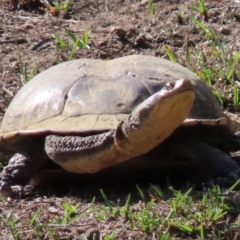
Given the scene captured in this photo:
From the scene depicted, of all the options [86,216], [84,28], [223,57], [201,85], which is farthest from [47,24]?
[86,216]

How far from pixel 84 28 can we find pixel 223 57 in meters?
1.42

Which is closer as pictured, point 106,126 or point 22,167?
point 106,126

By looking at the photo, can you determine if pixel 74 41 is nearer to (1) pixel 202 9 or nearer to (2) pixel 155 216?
(1) pixel 202 9

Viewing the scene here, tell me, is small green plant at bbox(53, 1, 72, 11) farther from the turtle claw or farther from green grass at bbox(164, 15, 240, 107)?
the turtle claw

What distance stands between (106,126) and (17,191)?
2.02 ft

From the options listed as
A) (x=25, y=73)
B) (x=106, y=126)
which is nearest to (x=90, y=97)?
(x=106, y=126)

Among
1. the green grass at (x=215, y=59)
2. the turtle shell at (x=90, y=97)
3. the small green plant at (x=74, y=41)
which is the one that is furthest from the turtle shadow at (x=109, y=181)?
the small green plant at (x=74, y=41)

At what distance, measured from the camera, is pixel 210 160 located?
4.30m

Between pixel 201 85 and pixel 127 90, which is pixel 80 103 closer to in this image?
pixel 127 90

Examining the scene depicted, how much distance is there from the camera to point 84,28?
6.59m

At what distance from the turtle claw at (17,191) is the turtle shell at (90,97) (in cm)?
30

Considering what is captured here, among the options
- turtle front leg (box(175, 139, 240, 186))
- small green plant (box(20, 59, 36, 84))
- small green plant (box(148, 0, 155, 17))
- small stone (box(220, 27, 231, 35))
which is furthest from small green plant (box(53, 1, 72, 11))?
turtle front leg (box(175, 139, 240, 186))

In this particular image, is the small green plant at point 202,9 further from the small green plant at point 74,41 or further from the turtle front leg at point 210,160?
the turtle front leg at point 210,160

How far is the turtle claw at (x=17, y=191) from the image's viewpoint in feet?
14.0
